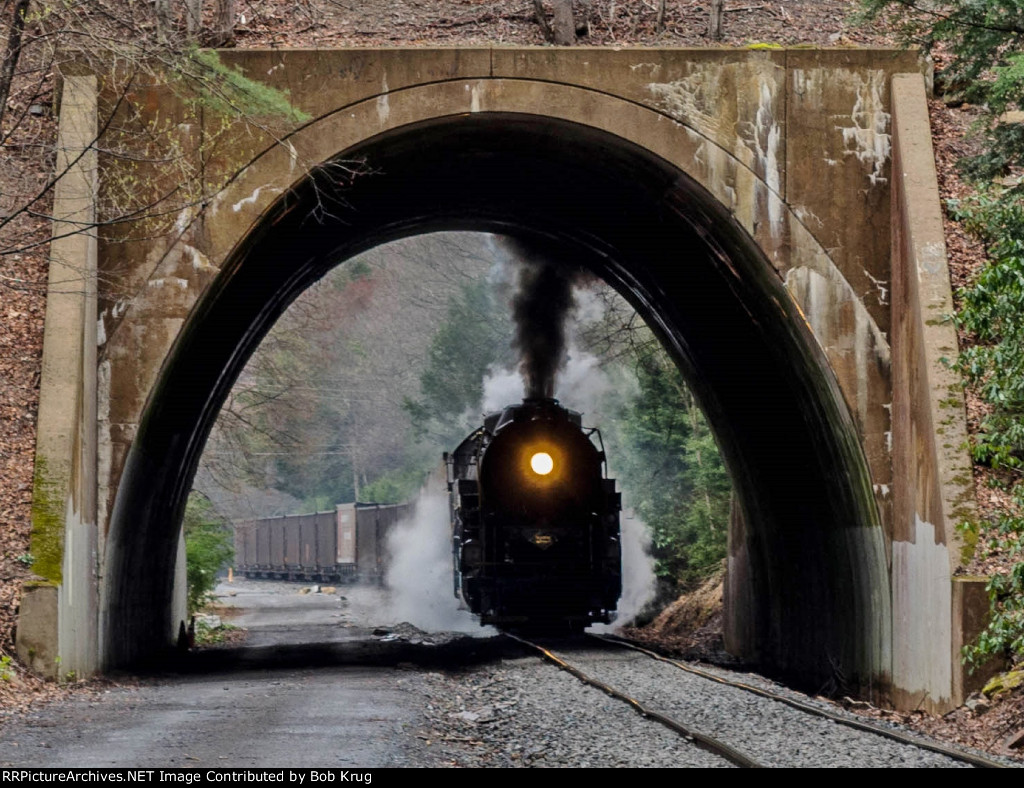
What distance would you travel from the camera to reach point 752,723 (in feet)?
37.9

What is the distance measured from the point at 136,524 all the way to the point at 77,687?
3272 mm

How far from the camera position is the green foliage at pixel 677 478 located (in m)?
26.0

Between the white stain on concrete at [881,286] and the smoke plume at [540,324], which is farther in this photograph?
the smoke plume at [540,324]

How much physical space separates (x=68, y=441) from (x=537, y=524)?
8.84 m

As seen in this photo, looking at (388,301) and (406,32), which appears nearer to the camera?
(406,32)

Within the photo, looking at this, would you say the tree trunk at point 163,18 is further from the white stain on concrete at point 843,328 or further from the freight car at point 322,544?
the freight car at point 322,544

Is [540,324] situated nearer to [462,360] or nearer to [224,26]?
[224,26]

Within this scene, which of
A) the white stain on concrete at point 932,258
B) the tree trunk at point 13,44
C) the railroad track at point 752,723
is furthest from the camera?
the white stain on concrete at point 932,258

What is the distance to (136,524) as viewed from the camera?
1648cm

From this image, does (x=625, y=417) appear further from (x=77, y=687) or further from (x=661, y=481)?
(x=77, y=687)

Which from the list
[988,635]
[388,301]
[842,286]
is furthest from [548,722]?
[388,301]

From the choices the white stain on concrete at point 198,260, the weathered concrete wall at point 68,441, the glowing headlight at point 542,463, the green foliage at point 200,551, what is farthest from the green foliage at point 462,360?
the weathered concrete wall at point 68,441

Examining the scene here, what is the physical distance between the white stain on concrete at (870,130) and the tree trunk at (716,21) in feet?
10.1

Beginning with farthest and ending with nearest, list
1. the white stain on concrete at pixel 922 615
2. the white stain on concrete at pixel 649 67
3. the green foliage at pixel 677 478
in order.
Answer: the green foliage at pixel 677 478 < the white stain on concrete at pixel 649 67 < the white stain on concrete at pixel 922 615
